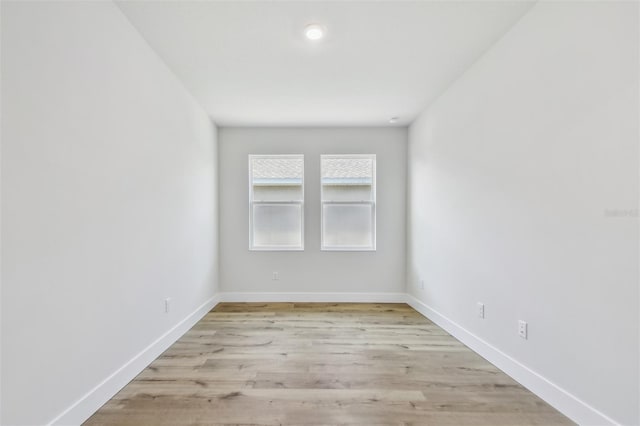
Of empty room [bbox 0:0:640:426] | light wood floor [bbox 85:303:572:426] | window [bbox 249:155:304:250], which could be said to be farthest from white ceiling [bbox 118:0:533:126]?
light wood floor [bbox 85:303:572:426]

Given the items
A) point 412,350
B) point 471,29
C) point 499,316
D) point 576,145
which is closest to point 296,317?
point 412,350

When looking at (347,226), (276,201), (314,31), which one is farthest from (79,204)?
(347,226)

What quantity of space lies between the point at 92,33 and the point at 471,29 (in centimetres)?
251

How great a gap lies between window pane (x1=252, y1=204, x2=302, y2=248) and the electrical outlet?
281cm

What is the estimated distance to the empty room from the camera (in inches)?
54.1

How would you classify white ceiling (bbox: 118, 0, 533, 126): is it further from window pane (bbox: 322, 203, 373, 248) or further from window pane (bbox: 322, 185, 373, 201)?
window pane (bbox: 322, 203, 373, 248)

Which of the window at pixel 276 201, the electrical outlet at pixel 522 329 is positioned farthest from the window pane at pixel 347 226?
the electrical outlet at pixel 522 329

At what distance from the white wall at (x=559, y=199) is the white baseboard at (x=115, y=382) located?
277 centimetres

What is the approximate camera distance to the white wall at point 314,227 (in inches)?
163

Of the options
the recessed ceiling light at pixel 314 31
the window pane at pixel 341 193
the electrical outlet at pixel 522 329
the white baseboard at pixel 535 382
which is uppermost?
the recessed ceiling light at pixel 314 31

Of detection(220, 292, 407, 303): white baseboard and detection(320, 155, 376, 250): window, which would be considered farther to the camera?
detection(320, 155, 376, 250): window

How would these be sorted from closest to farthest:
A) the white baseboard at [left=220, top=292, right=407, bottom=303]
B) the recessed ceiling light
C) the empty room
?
the empty room < the recessed ceiling light < the white baseboard at [left=220, top=292, right=407, bottom=303]

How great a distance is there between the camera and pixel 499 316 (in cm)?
220

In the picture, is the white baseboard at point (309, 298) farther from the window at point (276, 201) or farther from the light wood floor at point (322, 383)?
the light wood floor at point (322, 383)
